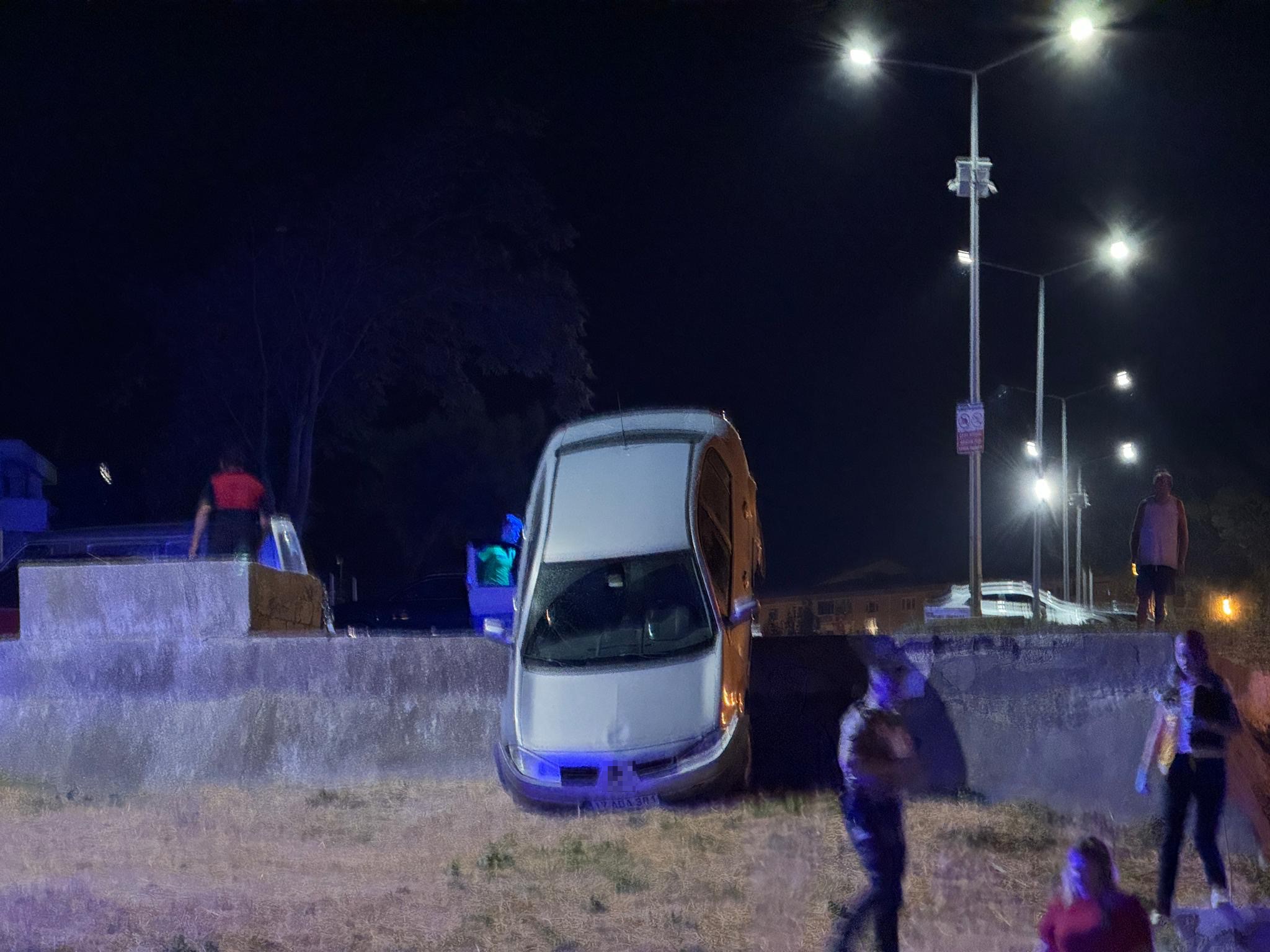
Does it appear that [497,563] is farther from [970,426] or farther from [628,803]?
[628,803]

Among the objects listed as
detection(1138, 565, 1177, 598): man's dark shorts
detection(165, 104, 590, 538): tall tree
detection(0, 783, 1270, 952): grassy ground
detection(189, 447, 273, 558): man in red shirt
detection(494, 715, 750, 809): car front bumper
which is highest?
detection(165, 104, 590, 538): tall tree

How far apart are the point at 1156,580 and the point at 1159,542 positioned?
0.40 m

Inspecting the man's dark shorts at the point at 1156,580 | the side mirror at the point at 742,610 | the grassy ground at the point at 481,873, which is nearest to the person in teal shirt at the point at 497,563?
the grassy ground at the point at 481,873

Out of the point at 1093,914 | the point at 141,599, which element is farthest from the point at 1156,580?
the point at 141,599

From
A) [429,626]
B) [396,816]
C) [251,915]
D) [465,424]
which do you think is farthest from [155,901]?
[465,424]

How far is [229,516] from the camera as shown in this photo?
45.6ft

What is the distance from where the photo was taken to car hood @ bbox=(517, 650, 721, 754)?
1055cm

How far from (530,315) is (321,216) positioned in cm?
436

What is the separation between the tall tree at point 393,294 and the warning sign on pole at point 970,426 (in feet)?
39.3

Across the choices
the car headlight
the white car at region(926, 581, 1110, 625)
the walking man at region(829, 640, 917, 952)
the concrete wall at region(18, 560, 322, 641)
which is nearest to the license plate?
the car headlight

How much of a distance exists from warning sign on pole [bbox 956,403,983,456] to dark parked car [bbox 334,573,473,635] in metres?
7.46

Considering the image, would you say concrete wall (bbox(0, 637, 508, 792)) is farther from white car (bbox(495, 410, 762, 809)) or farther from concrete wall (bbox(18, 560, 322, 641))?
white car (bbox(495, 410, 762, 809))

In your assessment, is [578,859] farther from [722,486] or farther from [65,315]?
[65,315]

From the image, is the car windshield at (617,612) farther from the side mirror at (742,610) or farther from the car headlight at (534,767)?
the car headlight at (534,767)
